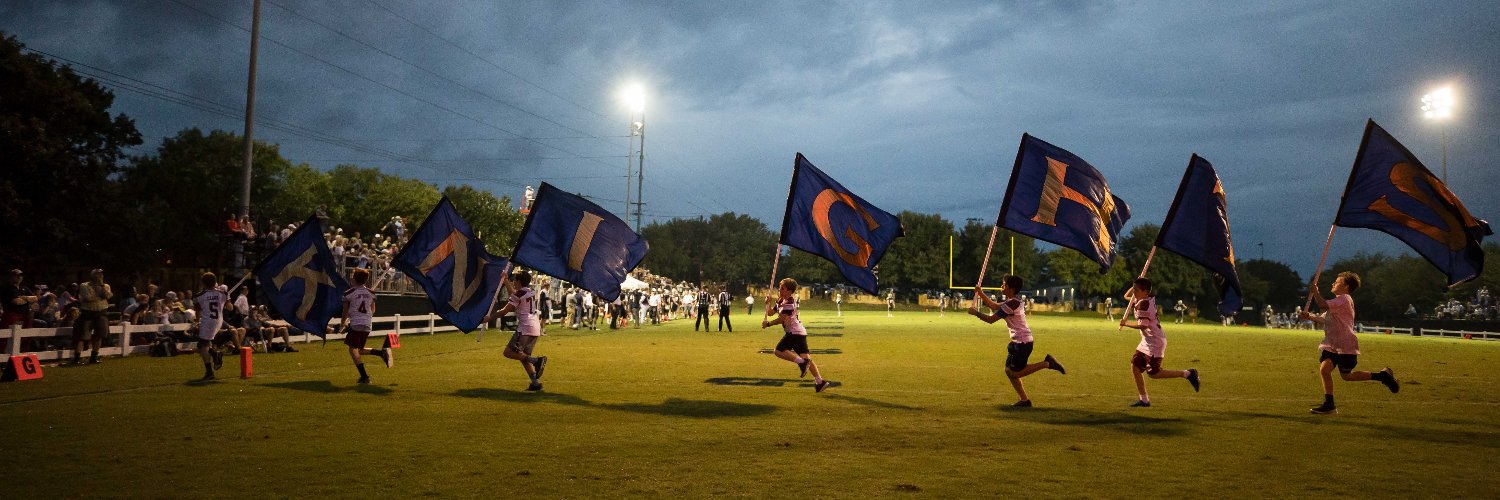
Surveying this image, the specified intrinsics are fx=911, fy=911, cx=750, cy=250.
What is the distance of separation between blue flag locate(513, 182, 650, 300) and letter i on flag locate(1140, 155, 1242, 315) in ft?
27.6

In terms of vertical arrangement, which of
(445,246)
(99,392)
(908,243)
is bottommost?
(99,392)

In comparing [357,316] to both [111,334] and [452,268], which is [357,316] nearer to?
[452,268]

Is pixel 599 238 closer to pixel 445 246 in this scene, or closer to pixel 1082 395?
pixel 445 246

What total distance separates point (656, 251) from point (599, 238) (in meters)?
134

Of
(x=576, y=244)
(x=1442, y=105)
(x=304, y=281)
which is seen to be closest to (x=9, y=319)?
(x=304, y=281)

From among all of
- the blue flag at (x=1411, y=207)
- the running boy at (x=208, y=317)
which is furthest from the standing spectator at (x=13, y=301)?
the blue flag at (x=1411, y=207)

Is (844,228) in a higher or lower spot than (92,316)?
higher

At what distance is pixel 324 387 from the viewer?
1509cm

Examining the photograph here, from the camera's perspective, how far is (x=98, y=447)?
29.6ft

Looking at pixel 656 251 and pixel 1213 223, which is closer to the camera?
pixel 1213 223

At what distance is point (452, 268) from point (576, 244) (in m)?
2.59

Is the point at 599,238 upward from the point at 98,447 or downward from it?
upward

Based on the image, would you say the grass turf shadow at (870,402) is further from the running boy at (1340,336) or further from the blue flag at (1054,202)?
the running boy at (1340,336)

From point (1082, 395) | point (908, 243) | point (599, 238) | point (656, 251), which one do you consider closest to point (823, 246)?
Result: point (599, 238)
